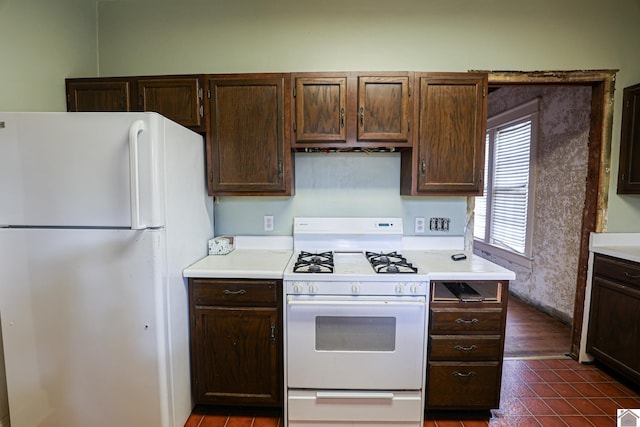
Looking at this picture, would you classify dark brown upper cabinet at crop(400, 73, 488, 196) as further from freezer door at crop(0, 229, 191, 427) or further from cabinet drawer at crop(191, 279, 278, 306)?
freezer door at crop(0, 229, 191, 427)

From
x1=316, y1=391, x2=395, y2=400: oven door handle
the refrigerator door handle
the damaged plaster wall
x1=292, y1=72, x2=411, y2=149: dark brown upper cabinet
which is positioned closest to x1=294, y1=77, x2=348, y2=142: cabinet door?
x1=292, y1=72, x2=411, y2=149: dark brown upper cabinet

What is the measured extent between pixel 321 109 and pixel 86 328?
184 cm

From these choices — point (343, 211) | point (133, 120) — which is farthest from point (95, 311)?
point (343, 211)

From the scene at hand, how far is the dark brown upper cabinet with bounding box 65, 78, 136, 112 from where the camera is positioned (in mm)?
1965

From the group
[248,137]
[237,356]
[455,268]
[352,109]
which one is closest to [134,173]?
[248,137]

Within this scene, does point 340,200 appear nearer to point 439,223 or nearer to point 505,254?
point 439,223

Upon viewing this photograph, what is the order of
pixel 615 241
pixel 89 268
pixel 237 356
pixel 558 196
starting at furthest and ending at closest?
pixel 558 196 < pixel 615 241 < pixel 237 356 < pixel 89 268

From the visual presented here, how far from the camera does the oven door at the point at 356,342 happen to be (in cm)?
164

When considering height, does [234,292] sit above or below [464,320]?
above

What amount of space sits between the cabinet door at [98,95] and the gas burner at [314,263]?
1576 millimetres

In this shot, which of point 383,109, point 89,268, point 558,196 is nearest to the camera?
point 89,268

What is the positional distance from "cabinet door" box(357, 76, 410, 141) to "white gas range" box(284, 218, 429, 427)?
0.90 m

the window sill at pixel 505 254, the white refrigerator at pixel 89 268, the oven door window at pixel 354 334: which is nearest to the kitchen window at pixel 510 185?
the window sill at pixel 505 254

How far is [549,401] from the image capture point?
1.94 metres
